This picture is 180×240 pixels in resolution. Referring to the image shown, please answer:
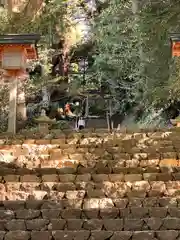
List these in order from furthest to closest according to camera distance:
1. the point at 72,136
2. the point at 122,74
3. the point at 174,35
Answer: the point at 122,74 → the point at 174,35 → the point at 72,136

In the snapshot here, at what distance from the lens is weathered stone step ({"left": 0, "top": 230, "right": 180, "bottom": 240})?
4352mm

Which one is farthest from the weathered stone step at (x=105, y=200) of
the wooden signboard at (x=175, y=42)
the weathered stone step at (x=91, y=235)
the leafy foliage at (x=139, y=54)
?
the leafy foliage at (x=139, y=54)

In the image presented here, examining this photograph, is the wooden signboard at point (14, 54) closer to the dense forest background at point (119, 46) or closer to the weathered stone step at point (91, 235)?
the dense forest background at point (119, 46)

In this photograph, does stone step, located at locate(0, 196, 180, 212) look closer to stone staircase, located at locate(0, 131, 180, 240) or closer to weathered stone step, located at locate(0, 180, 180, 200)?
stone staircase, located at locate(0, 131, 180, 240)

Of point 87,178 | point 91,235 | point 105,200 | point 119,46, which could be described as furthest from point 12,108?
point 119,46

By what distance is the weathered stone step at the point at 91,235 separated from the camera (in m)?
4.35

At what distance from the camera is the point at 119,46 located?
1752cm

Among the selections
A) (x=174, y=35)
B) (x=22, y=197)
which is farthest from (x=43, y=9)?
(x=22, y=197)

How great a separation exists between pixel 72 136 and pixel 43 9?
913 centimetres

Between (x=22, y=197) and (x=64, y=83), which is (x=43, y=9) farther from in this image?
(x=22, y=197)

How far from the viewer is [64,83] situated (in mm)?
20328

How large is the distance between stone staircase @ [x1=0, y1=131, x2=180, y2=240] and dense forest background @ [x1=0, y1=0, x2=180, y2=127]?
17.5 feet

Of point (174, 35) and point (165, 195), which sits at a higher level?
point (174, 35)

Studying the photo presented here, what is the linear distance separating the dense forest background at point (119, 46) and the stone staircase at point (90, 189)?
5322 millimetres
